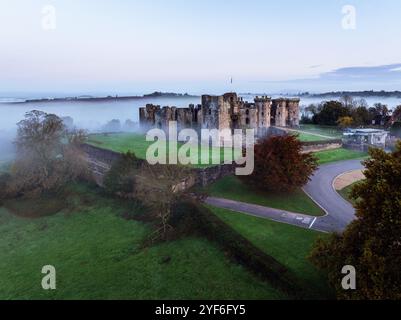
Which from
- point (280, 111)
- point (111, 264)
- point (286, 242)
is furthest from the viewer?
point (280, 111)

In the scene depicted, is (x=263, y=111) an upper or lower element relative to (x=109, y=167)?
upper

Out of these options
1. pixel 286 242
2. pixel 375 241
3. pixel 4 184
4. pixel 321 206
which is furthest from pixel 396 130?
pixel 4 184

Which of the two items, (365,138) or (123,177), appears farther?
(365,138)

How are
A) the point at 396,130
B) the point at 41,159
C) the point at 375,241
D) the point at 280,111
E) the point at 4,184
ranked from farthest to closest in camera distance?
the point at 280,111 → the point at 396,130 → the point at 41,159 → the point at 4,184 → the point at 375,241

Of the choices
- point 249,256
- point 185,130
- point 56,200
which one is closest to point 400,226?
point 249,256

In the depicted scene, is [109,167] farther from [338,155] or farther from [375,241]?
[375,241]
